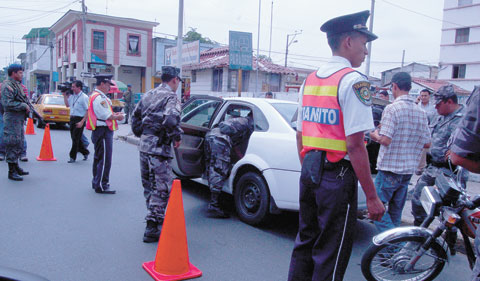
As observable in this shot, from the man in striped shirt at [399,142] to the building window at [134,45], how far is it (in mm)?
34698

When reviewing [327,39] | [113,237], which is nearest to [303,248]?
[327,39]

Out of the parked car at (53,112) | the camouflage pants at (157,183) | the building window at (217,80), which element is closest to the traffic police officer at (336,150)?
the camouflage pants at (157,183)

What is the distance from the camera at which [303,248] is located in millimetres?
2514

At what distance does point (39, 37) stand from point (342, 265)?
6474cm

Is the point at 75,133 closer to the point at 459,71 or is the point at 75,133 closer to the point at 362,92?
the point at 362,92

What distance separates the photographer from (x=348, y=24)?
236 cm

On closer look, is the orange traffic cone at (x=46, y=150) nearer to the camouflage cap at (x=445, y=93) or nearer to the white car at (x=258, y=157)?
the white car at (x=258, y=157)

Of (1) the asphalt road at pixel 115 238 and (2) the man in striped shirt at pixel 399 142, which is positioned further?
(2) the man in striped shirt at pixel 399 142

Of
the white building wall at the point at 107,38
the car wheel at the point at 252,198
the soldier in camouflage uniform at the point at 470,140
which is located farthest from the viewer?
the white building wall at the point at 107,38

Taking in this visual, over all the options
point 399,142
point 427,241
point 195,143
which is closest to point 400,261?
point 427,241

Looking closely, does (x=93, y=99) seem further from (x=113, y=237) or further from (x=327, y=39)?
(x=327, y=39)

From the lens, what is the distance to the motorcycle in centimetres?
305

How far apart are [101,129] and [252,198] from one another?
266 centimetres

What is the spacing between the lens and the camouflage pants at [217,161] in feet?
16.0
